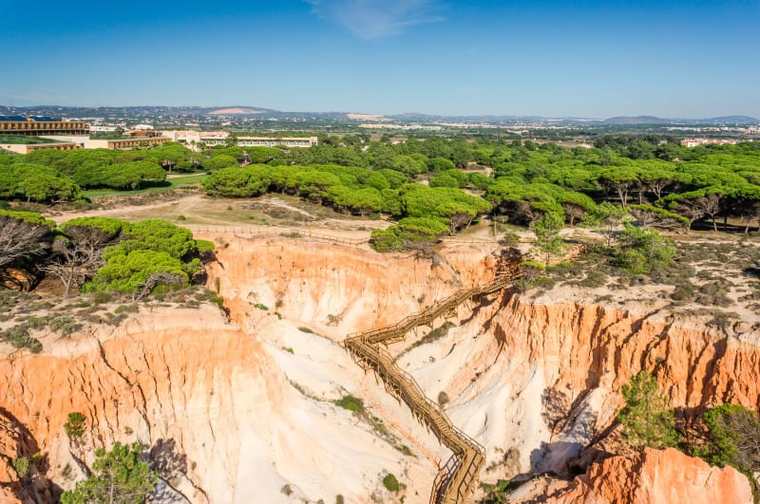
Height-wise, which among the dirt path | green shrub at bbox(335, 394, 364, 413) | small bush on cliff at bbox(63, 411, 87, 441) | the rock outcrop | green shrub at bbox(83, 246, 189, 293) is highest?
the dirt path

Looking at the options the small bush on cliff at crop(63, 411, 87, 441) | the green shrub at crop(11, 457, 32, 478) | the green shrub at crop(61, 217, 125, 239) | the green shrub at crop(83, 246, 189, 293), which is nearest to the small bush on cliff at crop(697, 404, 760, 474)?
the small bush on cliff at crop(63, 411, 87, 441)

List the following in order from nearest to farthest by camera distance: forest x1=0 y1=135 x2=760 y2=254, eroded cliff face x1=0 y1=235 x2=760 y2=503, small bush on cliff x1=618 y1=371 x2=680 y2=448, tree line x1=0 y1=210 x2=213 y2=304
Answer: small bush on cliff x1=618 y1=371 x2=680 y2=448, eroded cliff face x1=0 y1=235 x2=760 y2=503, tree line x1=0 y1=210 x2=213 y2=304, forest x1=0 y1=135 x2=760 y2=254

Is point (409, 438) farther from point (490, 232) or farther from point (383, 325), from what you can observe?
point (490, 232)

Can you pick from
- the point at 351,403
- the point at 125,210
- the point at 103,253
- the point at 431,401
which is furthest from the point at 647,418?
the point at 125,210

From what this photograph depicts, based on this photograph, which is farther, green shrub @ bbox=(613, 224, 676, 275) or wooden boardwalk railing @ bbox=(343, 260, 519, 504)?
green shrub @ bbox=(613, 224, 676, 275)

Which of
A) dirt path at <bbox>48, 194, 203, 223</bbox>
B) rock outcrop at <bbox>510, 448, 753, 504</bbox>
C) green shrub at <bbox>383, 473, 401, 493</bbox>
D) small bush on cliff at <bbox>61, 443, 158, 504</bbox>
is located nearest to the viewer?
small bush on cliff at <bbox>61, 443, 158, 504</bbox>

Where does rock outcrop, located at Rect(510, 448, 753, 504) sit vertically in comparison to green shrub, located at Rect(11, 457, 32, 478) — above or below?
below

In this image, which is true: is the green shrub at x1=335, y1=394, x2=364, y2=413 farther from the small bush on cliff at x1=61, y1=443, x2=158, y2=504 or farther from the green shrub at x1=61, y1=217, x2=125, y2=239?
the green shrub at x1=61, y1=217, x2=125, y2=239
